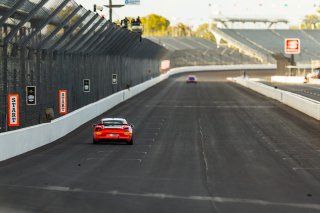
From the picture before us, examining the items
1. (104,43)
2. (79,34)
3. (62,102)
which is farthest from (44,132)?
(104,43)

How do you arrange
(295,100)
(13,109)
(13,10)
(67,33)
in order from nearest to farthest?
A: 1. (13,10)
2. (13,109)
3. (67,33)
4. (295,100)

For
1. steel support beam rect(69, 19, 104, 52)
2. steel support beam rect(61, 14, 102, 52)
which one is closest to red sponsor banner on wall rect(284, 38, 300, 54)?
steel support beam rect(69, 19, 104, 52)

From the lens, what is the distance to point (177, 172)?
75.0 feet

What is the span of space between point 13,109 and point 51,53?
34.4ft

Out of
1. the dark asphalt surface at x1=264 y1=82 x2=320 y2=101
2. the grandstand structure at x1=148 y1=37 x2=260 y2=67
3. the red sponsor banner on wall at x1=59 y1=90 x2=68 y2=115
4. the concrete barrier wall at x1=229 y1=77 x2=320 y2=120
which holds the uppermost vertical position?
the grandstand structure at x1=148 y1=37 x2=260 y2=67

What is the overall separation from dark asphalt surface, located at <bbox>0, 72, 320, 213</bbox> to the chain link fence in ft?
6.65

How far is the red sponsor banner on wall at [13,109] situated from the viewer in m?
→ 26.7

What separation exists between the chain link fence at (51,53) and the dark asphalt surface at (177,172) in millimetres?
2027

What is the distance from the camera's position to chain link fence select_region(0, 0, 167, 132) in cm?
2783

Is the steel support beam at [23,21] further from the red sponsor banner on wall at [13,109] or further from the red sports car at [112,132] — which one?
the red sports car at [112,132]

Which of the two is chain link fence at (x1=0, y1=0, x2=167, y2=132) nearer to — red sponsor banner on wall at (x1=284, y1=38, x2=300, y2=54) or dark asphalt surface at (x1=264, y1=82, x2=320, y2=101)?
dark asphalt surface at (x1=264, y1=82, x2=320, y2=101)

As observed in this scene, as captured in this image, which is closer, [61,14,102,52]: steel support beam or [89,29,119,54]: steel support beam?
[61,14,102,52]: steel support beam

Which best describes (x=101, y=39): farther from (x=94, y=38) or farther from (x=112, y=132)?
(x=112, y=132)

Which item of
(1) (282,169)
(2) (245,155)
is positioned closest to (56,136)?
(2) (245,155)
